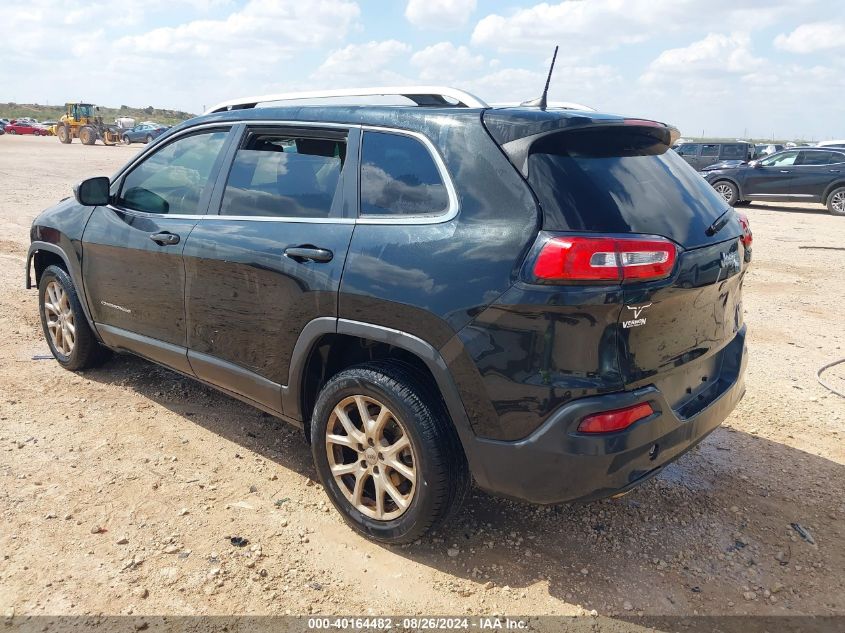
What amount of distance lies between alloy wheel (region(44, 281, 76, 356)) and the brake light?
3779 mm

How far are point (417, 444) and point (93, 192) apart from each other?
276cm

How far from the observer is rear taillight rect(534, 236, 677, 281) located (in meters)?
2.31

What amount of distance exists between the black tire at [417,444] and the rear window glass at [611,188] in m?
0.87

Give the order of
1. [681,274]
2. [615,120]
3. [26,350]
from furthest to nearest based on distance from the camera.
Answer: [26,350] < [615,120] < [681,274]

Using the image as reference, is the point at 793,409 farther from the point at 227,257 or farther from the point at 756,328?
the point at 227,257

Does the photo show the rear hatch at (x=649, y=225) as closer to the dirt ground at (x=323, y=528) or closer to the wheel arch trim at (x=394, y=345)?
the wheel arch trim at (x=394, y=345)

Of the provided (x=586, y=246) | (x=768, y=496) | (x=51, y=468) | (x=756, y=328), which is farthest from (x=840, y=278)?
(x=51, y=468)

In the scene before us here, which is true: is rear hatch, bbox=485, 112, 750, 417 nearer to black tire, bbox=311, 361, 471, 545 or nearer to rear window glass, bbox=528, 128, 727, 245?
rear window glass, bbox=528, 128, 727, 245

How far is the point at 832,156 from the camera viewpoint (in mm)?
16266

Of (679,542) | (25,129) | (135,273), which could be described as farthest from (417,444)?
(25,129)

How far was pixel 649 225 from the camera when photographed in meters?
2.47

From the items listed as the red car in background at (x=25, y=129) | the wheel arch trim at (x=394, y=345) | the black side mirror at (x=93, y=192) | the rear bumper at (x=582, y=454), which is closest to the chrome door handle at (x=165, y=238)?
the black side mirror at (x=93, y=192)

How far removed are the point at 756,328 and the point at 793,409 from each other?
1.93 metres

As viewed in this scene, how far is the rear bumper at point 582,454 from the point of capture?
2.38m
